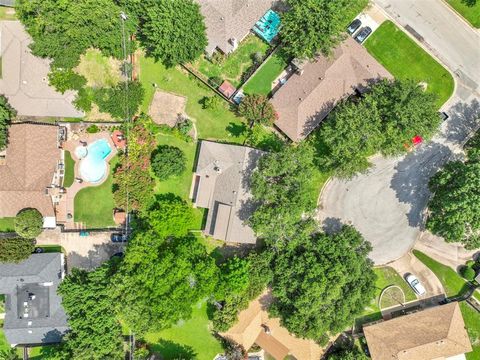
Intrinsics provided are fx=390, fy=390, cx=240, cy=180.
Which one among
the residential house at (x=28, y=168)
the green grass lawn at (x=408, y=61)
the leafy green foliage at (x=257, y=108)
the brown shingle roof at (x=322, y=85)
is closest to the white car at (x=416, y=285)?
the green grass lawn at (x=408, y=61)

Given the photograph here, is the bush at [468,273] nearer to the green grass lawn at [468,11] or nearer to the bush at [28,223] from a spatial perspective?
the green grass lawn at [468,11]

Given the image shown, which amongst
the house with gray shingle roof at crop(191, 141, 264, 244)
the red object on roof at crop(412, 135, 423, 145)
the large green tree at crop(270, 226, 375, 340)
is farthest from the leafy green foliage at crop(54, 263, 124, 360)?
the red object on roof at crop(412, 135, 423, 145)

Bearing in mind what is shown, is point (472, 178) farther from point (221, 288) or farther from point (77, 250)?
point (77, 250)

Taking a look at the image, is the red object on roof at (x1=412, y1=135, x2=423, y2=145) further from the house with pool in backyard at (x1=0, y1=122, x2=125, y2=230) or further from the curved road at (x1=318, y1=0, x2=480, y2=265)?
the house with pool in backyard at (x1=0, y1=122, x2=125, y2=230)

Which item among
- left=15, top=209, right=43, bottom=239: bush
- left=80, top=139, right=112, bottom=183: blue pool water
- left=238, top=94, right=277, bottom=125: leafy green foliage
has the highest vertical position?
left=238, top=94, right=277, bottom=125: leafy green foliage

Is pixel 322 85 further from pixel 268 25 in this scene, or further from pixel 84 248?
pixel 84 248

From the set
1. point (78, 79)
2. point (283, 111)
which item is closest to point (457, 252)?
point (283, 111)
